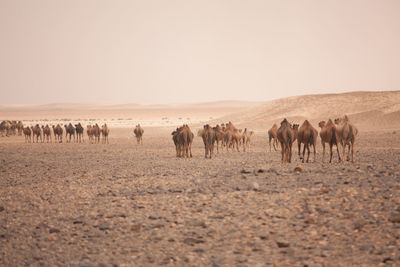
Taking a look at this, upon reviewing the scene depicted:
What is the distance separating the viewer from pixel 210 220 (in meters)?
8.60

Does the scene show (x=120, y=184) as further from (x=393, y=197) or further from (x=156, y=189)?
(x=393, y=197)

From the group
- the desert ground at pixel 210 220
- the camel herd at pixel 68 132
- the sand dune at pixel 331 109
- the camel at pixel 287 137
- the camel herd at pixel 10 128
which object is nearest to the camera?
the desert ground at pixel 210 220

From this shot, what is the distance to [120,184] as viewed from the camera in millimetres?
12500

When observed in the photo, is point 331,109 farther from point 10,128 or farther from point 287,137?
point 287,137

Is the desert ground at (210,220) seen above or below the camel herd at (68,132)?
below

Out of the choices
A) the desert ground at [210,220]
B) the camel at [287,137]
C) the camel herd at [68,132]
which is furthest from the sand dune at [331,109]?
the desert ground at [210,220]

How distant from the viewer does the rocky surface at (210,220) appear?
700 centimetres

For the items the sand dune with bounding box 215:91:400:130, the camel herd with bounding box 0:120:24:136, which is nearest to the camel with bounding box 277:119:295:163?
the sand dune with bounding box 215:91:400:130

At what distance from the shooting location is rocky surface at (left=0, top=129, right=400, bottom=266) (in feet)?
23.0

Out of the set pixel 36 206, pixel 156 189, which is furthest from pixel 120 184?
pixel 36 206

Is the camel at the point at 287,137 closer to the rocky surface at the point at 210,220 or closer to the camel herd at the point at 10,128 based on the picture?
the rocky surface at the point at 210,220

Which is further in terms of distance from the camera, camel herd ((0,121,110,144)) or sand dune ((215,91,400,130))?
sand dune ((215,91,400,130))

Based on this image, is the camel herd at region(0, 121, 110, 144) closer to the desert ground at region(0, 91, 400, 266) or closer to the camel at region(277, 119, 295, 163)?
the camel at region(277, 119, 295, 163)

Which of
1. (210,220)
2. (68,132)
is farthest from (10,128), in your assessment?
(210,220)
